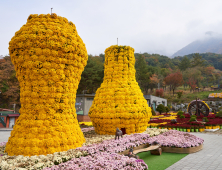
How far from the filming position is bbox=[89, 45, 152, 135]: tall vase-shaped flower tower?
843cm

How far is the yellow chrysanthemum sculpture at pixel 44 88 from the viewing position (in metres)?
5.59

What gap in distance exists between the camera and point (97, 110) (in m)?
8.73

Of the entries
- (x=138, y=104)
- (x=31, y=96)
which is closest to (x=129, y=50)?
(x=138, y=104)

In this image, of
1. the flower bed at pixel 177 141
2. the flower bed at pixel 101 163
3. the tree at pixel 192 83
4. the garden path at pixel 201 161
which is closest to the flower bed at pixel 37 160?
the flower bed at pixel 101 163

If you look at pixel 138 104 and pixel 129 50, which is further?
pixel 129 50

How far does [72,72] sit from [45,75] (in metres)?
0.95

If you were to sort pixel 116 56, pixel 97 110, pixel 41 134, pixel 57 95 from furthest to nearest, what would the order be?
pixel 116 56 < pixel 97 110 < pixel 57 95 < pixel 41 134

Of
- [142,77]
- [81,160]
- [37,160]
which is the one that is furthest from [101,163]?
[142,77]

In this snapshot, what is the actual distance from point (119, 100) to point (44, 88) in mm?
3941

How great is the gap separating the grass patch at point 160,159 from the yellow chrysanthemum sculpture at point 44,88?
281cm

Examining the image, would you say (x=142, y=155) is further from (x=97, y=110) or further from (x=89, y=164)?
(x=89, y=164)

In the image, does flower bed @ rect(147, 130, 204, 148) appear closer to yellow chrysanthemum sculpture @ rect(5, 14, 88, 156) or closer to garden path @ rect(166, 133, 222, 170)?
garden path @ rect(166, 133, 222, 170)

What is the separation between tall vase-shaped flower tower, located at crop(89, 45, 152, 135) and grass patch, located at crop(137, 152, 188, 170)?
1533mm

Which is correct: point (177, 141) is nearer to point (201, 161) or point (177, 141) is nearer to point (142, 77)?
point (201, 161)
